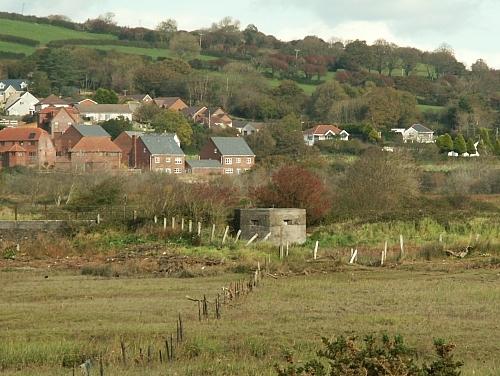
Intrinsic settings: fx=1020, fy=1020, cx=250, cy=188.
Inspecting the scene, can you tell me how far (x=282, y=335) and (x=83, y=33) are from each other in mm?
139428

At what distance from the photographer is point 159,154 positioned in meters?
83.3

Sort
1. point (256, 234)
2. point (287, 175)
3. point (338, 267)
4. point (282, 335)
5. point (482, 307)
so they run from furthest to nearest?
point (287, 175), point (256, 234), point (338, 267), point (482, 307), point (282, 335)

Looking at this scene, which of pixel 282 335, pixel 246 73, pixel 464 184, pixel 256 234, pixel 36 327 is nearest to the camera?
pixel 282 335

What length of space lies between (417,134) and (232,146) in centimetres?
2231

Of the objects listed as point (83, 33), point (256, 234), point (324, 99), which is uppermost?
point (83, 33)

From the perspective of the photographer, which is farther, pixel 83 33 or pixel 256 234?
pixel 83 33

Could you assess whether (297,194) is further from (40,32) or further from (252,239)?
(40,32)

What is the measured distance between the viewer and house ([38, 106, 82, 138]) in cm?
9519

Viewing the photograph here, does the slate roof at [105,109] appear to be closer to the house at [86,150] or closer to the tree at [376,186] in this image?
the house at [86,150]

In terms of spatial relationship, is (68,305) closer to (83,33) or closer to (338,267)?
(338,267)

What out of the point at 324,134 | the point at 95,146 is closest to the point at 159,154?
the point at 95,146

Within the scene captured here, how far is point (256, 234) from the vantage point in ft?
139

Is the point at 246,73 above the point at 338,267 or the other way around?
above

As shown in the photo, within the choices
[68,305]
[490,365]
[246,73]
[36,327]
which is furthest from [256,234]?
[246,73]
